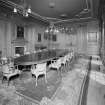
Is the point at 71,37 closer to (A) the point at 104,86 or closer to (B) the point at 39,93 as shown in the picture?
(A) the point at 104,86

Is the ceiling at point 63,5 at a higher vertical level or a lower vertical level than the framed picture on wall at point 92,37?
higher

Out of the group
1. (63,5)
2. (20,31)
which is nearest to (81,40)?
(63,5)

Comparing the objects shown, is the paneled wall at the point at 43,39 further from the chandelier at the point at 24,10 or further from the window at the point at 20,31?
the chandelier at the point at 24,10

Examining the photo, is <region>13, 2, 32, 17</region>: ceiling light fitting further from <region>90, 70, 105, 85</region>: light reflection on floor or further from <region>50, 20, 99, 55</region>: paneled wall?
<region>50, 20, 99, 55</region>: paneled wall

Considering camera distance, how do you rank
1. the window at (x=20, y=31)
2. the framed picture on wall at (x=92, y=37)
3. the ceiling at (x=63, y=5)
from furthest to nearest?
the framed picture on wall at (x=92, y=37) → the window at (x=20, y=31) → the ceiling at (x=63, y=5)

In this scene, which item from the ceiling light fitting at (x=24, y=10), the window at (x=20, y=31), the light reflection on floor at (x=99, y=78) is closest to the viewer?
the light reflection on floor at (x=99, y=78)

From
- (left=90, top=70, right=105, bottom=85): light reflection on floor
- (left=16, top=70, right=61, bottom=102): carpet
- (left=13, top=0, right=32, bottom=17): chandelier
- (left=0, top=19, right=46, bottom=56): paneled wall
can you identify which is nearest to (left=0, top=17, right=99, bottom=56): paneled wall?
(left=0, top=19, right=46, bottom=56): paneled wall

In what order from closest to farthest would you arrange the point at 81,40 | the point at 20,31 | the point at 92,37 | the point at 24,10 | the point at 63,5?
the point at 24,10, the point at 63,5, the point at 20,31, the point at 92,37, the point at 81,40

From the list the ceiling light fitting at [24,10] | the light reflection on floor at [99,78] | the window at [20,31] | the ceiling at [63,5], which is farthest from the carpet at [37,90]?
the window at [20,31]

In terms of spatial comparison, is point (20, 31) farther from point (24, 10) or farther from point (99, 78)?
point (99, 78)

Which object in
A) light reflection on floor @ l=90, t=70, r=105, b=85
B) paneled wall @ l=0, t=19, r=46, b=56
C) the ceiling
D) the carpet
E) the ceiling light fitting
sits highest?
the ceiling

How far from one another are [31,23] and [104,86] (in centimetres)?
647

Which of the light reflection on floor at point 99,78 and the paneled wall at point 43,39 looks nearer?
the light reflection on floor at point 99,78

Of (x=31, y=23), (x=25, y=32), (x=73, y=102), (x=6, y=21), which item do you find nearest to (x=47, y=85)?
(x=73, y=102)
